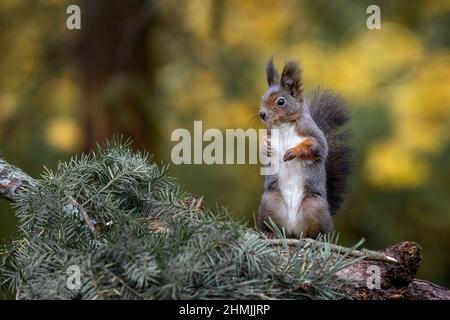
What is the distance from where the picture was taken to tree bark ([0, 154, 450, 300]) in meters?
1.81

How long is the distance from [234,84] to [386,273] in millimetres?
2938

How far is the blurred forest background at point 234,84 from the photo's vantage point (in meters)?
4.52

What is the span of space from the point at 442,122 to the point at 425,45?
721 millimetres

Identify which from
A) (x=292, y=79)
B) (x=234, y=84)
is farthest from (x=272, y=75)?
(x=234, y=84)

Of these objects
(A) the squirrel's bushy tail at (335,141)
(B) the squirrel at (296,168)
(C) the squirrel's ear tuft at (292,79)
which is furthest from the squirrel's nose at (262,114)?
(A) the squirrel's bushy tail at (335,141)

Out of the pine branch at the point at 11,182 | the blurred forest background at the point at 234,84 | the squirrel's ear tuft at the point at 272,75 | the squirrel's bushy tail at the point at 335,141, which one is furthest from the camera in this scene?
the blurred forest background at the point at 234,84

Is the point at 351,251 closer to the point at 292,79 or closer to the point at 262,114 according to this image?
the point at 262,114

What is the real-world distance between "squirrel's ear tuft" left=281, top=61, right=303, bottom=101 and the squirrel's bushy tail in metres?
0.22

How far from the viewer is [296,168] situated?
8.76ft

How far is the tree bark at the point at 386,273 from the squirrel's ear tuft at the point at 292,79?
3.32ft

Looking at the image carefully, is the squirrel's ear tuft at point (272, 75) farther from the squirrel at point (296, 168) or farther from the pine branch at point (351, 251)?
the pine branch at point (351, 251)

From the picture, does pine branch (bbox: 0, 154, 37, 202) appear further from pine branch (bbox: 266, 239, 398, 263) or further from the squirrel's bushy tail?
the squirrel's bushy tail

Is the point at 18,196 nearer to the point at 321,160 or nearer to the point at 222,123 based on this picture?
the point at 321,160

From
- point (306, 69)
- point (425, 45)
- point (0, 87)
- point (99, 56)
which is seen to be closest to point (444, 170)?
point (425, 45)
